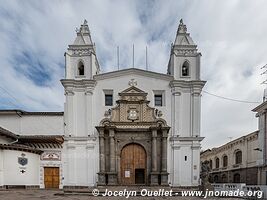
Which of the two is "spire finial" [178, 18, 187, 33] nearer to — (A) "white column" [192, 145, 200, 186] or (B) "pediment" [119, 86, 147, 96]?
(B) "pediment" [119, 86, 147, 96]

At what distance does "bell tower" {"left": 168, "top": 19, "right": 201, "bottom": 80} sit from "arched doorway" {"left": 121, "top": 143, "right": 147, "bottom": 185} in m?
8.31

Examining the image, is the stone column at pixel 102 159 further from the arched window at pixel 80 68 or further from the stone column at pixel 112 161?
the arched window at pixel 80 68

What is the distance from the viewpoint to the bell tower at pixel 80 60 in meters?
25.5

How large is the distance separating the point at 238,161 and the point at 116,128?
59.1 ft

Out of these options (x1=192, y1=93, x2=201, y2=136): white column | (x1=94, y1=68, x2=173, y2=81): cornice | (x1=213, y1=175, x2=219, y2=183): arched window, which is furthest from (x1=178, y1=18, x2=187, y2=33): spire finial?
(x1=213, y1=175, x2=219, y2=183): arched window

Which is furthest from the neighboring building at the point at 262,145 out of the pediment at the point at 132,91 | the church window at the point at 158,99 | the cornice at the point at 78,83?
the cornice at the point at 78,83

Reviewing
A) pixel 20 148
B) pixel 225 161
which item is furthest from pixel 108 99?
pixel 225 161

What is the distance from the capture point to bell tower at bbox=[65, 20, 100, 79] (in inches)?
1005

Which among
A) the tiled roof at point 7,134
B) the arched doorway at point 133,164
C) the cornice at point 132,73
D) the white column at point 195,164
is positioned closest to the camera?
the tiled roof at point 7,134

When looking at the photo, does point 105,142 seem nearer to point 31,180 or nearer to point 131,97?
point 131,97

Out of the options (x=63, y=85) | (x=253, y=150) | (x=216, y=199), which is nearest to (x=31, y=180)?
(x=63, y=85)

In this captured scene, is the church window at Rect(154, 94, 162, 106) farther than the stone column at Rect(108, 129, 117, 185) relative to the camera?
Yes

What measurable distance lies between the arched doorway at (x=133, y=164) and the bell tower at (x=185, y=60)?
831 centimetres

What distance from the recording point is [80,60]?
25.9m
